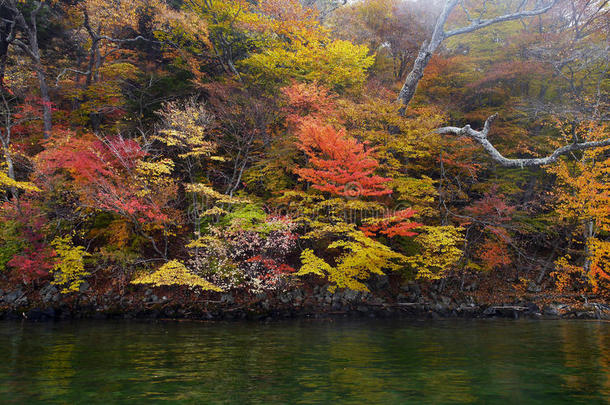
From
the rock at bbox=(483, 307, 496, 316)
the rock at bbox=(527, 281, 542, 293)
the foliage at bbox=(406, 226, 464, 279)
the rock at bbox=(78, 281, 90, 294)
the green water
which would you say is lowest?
the rock at bbox=(483, 307, 496, 316)

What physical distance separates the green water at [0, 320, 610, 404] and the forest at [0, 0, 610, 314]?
11.2 ft

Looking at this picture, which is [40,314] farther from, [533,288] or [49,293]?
[533,288]

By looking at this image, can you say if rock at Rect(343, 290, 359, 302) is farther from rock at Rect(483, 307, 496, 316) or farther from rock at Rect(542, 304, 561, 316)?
rock at Rect(542, 304, 561, 316)

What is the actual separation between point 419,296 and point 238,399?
39.2 feet

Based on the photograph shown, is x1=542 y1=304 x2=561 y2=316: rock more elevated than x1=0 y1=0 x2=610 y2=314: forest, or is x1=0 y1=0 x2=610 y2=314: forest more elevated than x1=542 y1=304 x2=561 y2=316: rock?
x1=0 y1=0 x2=610 y2=314: forest

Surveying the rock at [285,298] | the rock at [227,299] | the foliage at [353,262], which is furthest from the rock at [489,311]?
the rock at [227,299]

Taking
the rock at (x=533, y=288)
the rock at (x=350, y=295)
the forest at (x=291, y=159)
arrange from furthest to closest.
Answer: the rock at (x=533, y=288) < the rock at (x=350, y=295) < the forest at (x=291, y=159)

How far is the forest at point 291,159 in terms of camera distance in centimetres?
1393

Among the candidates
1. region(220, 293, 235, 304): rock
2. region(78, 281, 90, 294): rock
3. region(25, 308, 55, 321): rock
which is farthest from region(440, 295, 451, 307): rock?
region(25, 308, 55, 321): rock

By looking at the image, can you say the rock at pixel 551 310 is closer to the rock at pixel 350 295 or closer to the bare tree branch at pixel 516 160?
the bare tree branch at pixel 516 160

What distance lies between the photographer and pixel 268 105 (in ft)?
55.7

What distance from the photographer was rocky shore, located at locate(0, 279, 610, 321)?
13.7 m

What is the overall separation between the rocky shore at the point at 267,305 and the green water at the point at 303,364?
199cm

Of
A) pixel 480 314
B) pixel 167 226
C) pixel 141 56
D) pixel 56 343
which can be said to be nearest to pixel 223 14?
pixel 141 56
